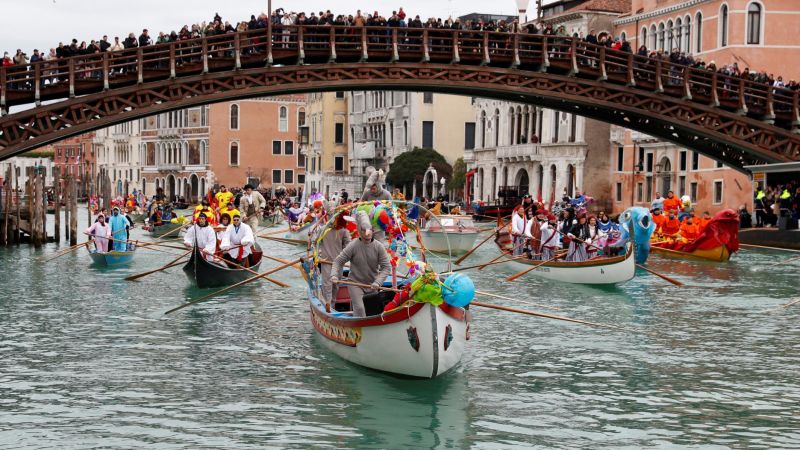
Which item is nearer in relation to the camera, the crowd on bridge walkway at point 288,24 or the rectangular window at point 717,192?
the crowd on bridge walkway at point 288,24

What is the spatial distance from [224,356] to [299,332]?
2017 millimetres

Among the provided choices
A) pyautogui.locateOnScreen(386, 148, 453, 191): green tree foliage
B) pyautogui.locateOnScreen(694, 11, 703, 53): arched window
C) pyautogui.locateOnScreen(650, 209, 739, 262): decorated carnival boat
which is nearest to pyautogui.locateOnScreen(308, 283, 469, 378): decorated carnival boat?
pyautogui.locateOnScreen(650, 209, 739, 262): decorated carnival boat

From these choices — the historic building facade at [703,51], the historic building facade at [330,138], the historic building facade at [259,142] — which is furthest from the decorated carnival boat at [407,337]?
the historic building facade at [259,142]

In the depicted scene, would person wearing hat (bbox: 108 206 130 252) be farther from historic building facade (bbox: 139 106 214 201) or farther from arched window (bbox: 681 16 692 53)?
historic building facade (bbox: 139 106 214 201)

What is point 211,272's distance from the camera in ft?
66.0

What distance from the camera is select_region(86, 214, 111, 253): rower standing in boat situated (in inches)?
997

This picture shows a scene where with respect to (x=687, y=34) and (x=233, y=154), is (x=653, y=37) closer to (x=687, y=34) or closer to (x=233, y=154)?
(x=687, y=34)

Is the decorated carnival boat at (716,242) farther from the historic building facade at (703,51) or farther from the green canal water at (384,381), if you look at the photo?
the historic building facade at (703,51)

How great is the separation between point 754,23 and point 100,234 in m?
25.8

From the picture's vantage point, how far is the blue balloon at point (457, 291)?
453 inches

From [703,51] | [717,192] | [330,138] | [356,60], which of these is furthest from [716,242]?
[330,138]

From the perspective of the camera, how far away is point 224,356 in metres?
14.0

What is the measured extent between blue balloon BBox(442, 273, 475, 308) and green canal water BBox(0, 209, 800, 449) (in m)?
0.97

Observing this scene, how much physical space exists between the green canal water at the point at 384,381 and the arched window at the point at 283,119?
66.0 m
